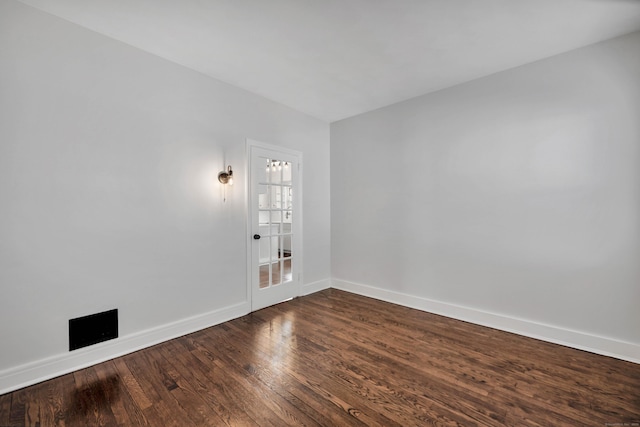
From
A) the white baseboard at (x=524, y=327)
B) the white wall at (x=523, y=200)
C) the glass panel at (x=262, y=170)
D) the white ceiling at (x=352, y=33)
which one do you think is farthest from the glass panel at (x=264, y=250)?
the white ceiling at (x=352, y=33)

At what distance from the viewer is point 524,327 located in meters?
2.80

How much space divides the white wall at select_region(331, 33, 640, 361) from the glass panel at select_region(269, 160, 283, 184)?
134 cm

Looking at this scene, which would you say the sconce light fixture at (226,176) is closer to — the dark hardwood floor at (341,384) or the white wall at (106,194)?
the white wall at (106,194)

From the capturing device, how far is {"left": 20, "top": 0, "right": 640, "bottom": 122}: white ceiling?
201 centimetres

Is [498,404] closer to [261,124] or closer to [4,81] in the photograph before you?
[261,124]

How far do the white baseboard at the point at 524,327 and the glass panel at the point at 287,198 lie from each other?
173 cm

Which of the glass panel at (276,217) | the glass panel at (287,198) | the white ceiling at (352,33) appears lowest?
the glass panel at (276,217)

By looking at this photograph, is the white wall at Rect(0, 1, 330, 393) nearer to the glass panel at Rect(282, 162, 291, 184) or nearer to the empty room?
the empty room

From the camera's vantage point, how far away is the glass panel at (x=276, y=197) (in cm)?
373

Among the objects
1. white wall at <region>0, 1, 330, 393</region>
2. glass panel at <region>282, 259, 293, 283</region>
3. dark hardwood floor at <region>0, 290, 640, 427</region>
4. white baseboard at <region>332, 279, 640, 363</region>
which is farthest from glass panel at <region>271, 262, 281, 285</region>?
white baseboard at <region>332, 279, 640, 363</region>

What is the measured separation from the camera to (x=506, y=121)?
9.51 ft

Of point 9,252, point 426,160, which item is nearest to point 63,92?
point 9,252

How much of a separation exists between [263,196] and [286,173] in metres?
0.56

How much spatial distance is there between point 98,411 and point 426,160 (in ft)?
12.5
